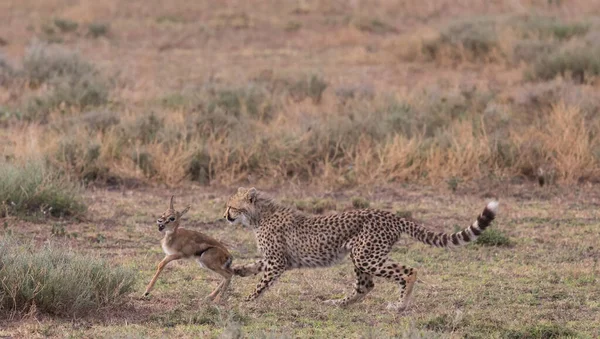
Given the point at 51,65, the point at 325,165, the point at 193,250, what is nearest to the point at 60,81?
the point at 51,65

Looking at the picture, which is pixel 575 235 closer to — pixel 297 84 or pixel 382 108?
pixel 382 108

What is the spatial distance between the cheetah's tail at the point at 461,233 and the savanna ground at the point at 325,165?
500mm

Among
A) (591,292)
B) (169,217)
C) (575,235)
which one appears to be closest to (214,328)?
(169,217)

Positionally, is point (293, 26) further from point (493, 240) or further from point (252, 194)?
point (252, 194)

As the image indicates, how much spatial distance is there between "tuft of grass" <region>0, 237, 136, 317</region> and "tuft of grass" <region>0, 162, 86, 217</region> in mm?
3414

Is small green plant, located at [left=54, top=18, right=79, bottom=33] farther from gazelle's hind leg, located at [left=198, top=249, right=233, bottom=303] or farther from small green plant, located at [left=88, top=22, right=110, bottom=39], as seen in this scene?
gazelle's hind leg, located at [left=198, top=249, right=233, bottom=303]

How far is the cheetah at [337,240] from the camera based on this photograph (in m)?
8.45

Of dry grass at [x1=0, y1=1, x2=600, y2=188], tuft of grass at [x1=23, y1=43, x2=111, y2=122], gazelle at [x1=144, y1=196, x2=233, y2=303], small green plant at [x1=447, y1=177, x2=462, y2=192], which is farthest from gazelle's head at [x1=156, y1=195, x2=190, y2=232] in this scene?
tuft of grass at [x1=23, y1=43, x2=111, y2=122]

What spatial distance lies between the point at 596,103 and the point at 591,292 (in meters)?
7.58

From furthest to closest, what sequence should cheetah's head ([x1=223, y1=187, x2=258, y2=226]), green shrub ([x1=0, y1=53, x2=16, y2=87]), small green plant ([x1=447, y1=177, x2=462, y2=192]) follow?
green shrub ([x1=0, y1=53, x2=16, y2=87])
small green plant ([x1=447, y1=177, x2=462, y2=192])
cheetah's head ([x1=223, y1=187, x2=258, y2=226])

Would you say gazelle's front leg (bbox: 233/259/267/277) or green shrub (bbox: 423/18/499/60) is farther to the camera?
green shrub (bbox: 423/18/499/60)

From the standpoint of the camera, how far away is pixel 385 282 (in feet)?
31.3

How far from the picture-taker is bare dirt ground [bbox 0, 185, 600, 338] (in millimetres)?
7691

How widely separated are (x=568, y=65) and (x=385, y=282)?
39.3 ft
